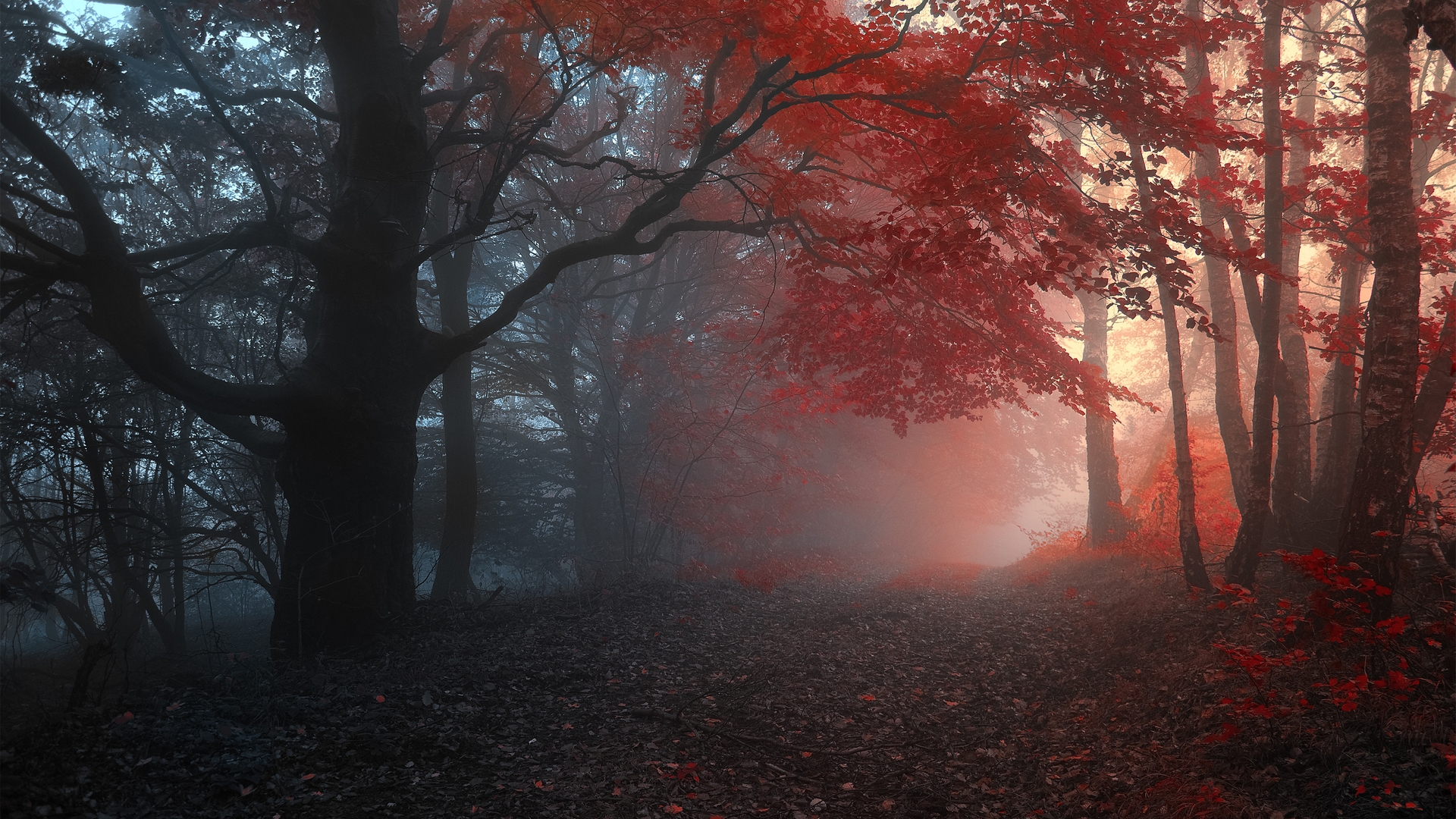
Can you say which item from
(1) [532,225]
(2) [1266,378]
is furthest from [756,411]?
(2) [1266,378]

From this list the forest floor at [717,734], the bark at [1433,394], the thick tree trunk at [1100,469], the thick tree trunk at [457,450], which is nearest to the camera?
the forest floor at [717,734]

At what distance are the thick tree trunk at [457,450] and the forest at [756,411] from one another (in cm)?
7

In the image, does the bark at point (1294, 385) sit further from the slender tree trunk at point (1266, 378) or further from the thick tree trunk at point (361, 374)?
the thick tree trunk at point (361, 374)

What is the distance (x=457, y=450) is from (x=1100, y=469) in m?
11.6

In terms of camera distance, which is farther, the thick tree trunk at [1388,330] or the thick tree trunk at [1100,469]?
the thick tree trunk at [1100,469]

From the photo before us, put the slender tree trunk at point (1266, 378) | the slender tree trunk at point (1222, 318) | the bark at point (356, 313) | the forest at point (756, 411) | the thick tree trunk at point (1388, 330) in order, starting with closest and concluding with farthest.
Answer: the forest at point (756, 411) → the thick tree trunk at point (1388, 330) → the bark at point (356, 313) → the slender tree trunk at point (1266, 378) → the slender tree trunk at point (1222, 318)

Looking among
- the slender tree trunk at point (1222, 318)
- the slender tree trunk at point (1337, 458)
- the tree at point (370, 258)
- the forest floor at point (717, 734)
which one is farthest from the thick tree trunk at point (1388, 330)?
the tree at point (370, 258)

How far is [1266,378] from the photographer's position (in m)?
7.17

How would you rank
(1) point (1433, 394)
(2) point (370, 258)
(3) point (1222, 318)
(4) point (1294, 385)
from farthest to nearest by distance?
1. (3) point (1222, 318)
2. (4) point (1294, 385)
3. (2) point (370, 258)
4. (1) point (1433, 394)

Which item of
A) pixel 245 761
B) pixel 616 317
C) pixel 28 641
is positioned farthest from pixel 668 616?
pixel 28 641

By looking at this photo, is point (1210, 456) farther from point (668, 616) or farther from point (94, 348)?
point (94, 348)

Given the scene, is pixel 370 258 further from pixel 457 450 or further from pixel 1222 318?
pixel 1222 318

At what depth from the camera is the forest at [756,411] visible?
4.34 metres

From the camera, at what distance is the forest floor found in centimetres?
373
